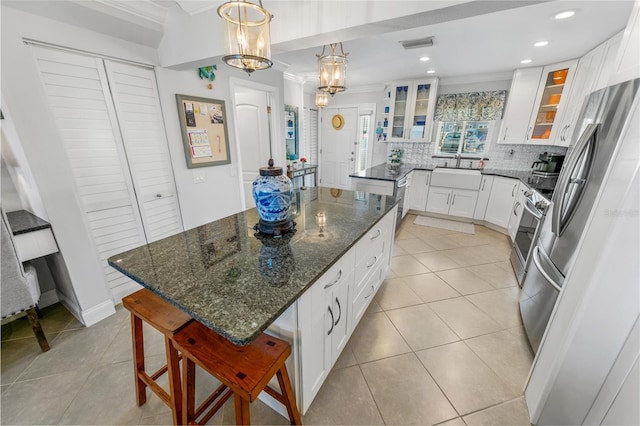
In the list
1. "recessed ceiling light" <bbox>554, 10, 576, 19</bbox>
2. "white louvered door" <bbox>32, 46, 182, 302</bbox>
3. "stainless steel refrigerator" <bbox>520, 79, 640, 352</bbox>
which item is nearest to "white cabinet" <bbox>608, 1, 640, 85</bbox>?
"stainless steel refrigerator" <bbox>520, 79, 640, 352</bbox>

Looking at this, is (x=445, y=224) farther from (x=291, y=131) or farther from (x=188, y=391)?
(x=188, y=391)

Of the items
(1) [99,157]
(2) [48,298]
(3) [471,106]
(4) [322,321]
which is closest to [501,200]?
(3) [471,106]

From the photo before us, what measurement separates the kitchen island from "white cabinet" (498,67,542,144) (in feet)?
11.3

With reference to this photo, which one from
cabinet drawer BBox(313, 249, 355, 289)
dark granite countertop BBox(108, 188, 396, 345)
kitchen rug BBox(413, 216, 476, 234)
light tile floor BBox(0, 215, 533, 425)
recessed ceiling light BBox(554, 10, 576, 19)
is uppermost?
recessed ceiling light BBox(554, 10, 576, 19)

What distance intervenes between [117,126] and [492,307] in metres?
3.59

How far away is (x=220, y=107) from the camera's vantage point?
8.36ft

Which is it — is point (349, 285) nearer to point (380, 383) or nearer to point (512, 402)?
point (380, 383)

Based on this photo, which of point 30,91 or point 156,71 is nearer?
point 30,91

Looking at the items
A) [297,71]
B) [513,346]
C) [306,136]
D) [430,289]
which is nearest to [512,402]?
[513,346]

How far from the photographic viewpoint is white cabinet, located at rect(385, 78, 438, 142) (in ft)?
13.8

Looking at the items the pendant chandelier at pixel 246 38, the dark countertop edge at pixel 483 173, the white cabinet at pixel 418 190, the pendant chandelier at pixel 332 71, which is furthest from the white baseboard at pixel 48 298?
the white cabinet at pixel 418 190

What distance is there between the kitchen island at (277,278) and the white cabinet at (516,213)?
2.56 meters

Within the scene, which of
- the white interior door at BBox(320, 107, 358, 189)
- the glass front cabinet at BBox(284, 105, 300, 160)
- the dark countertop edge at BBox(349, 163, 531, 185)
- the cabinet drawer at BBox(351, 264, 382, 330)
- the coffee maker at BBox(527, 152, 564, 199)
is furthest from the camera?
the white interior door at BBox(320, 107, 358, 189)

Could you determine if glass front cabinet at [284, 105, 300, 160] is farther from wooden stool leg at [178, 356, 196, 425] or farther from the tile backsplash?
wooden stool leg at [178, 356, 196, 425]
